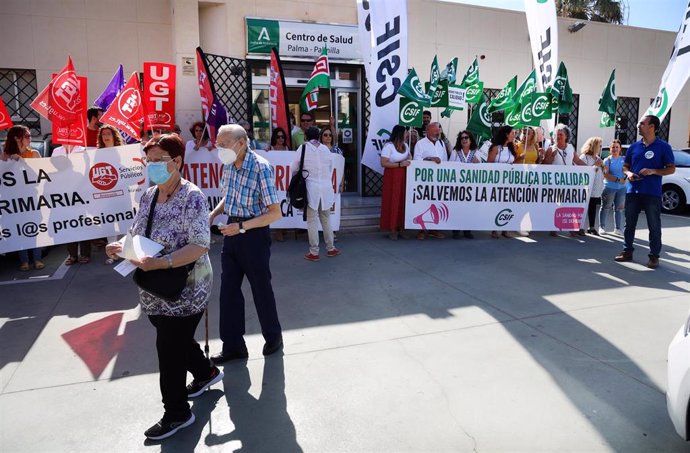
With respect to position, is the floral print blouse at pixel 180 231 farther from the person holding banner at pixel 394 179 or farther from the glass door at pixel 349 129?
the glass door at pixel 349 129

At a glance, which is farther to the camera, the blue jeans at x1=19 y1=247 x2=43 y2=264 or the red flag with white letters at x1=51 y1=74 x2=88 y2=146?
the blue jeans at x1=19 y1=247 x2=43 y2=264

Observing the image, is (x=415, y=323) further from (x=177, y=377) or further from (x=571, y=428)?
(x=177, y=377)

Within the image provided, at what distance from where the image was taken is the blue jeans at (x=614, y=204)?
838 centimetres

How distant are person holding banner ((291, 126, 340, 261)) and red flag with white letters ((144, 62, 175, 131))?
2626mm

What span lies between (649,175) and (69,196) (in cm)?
770

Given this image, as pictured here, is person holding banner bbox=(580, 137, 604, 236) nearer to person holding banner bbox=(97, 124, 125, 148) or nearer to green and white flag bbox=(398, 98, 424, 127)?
green and white flag bbox=(398, 98, 424, 127)

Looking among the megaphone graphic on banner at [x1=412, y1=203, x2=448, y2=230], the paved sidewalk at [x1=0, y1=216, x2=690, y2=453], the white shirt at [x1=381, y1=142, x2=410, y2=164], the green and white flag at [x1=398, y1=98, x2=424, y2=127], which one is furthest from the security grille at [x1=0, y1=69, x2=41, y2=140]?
the megaphone graphic on banner at [x1=412, y1=203, x2=448, y2=230]

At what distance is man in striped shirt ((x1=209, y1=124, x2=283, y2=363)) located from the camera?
353cm

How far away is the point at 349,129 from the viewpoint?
11.1 m

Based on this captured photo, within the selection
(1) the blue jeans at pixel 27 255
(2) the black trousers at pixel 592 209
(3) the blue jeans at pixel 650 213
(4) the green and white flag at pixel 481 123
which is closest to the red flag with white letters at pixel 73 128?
(1) the blue jeans at pixel 27 255

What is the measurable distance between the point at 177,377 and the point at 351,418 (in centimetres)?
111

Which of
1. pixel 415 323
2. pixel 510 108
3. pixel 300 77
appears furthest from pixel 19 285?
pixel 510 108

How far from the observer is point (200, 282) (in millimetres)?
2918

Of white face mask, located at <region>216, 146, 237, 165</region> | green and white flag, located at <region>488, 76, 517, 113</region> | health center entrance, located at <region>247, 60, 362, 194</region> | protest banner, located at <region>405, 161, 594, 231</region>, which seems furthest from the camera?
health center entrance, located at <region>247, 60, 362, 194</region>
